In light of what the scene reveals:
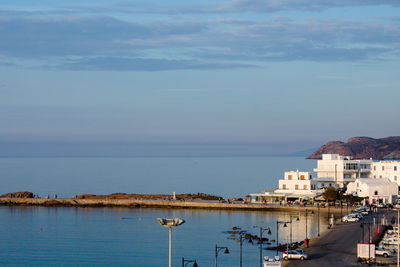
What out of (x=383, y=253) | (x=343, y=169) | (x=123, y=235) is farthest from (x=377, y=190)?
(x=383, y=253)

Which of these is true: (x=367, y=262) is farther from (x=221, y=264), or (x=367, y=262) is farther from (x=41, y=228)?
(x=41, y=228)

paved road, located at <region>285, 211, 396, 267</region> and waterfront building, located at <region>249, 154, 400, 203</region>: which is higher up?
waterfront building, located at <region>249, 154, 400, 203</region>

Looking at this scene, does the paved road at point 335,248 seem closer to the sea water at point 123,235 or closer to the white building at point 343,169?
the sea water at point 123,235

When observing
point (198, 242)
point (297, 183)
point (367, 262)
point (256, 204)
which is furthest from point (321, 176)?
point (367, 262)

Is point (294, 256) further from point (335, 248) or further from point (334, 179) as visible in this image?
point (334, 179)

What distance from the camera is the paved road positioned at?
5622 cm

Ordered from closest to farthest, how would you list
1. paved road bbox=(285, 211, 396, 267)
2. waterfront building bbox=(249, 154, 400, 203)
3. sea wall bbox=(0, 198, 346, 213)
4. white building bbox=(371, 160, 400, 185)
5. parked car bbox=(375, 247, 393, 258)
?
paved road bbox=(285, 211, 396, 267), parked car bbox=(375, 247, 393, 258), sea wall bbox=(0, 198, 346, 213), waterfront building bbox=(249, 154, 400, 203), white building bbox=(371, 160, 400, 185)

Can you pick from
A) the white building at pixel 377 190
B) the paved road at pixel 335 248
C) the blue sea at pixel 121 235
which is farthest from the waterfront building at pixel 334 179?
the paved road at pixel 335 248

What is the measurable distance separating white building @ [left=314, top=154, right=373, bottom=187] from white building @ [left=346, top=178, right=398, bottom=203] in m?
12.0

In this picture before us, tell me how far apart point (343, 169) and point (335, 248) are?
6753cm

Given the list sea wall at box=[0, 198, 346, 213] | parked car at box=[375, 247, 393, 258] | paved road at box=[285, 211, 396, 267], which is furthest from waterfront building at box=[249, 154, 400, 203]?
parked car at box=[375, 247, 393, 258]

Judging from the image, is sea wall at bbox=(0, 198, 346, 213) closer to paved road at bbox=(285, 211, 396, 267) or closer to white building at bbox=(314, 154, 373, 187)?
white building at bbox=(314, 154, 373, 187)

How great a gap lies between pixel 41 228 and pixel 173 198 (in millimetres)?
33654

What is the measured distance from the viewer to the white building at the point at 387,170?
12469 cm
